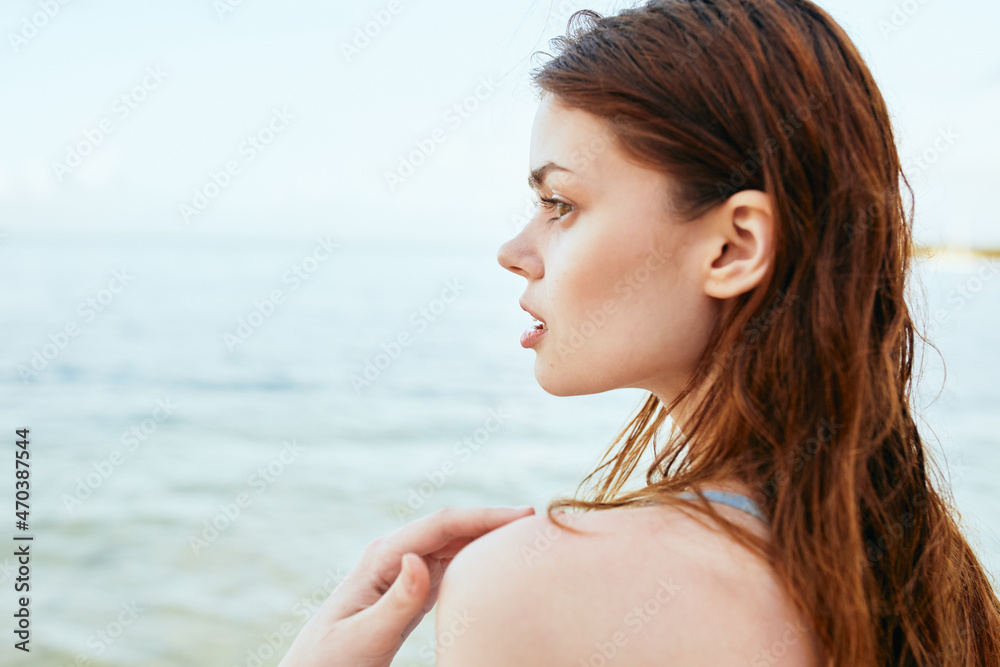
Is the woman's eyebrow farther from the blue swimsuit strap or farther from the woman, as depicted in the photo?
the blue swimsuit strap

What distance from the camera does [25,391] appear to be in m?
9.82

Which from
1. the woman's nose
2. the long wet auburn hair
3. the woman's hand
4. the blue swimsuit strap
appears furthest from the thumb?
the woman's nose

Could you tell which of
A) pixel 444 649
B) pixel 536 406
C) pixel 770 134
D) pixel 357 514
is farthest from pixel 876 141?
pixel 536 406

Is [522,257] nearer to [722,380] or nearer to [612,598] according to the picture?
[722,380]

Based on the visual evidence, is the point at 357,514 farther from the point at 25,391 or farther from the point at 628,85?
the point at 25,391

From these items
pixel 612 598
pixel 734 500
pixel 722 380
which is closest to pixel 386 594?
pixel 612 598

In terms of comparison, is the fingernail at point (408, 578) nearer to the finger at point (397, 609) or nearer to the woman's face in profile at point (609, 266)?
the finger at point (397, 609)

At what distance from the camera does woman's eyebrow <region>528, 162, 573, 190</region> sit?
143 cm

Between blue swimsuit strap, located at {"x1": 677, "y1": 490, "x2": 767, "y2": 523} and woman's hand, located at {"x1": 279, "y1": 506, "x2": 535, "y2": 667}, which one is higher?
blue swimsuit strap, located at {"x1": 677, "y1": 490, "x2": 767, "y2": 523}

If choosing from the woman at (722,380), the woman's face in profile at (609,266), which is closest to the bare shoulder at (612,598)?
the woman at (722,380)

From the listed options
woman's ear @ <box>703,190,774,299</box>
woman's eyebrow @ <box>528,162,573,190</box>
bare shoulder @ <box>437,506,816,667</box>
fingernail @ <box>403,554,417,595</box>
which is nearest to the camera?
bare shoulder @ <box>437,506,816,667</box>

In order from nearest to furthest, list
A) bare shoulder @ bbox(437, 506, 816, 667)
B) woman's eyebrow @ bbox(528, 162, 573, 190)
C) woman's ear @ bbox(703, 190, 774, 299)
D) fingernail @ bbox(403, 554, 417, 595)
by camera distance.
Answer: bare shoulder @ bbox(437, 506, 816, 667)
fingernail @ bbox(403, 554, 417, 595)
woman's ear @ bbox(703, 190, 774, 299)
woman's eyebrow @ bbox(528, 162, 573, 190)

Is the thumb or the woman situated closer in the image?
the woman

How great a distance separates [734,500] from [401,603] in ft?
1.64
